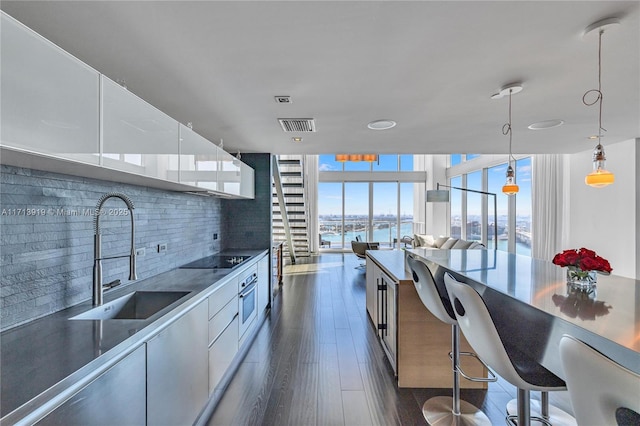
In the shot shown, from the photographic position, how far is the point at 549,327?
3.74ft

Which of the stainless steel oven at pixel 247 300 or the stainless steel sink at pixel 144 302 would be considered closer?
the stainless steel sink at pixel 144 302

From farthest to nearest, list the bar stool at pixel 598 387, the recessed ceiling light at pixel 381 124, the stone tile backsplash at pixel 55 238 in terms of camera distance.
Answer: the recessed ceiling light at pixel 381 124 < the stone tile backsplash at pixel 55 238 < the bar stool at pixel 598 387

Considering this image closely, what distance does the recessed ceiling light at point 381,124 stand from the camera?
313cm

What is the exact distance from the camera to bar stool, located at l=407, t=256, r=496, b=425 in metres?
1.90

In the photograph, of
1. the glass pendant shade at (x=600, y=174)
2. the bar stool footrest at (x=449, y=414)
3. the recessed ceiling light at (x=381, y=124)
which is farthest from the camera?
the recessed ceiling light at (x=381, y=124)

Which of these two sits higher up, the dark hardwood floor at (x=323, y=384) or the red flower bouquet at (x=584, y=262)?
the red flower bouquet at (x=584, y=262)

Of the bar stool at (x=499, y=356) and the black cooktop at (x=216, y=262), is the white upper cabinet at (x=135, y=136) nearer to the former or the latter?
the black cooktop at (x=216, y=262)

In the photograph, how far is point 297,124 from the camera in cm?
316

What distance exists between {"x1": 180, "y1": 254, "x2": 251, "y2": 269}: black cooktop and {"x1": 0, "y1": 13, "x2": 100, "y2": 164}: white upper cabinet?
6.07 ft

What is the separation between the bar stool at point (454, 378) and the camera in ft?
6.23

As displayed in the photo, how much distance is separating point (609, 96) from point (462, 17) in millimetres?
2069

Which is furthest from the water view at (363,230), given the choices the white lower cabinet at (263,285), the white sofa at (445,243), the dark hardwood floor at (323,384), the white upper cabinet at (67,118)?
the white upper cabinet at (67,118)

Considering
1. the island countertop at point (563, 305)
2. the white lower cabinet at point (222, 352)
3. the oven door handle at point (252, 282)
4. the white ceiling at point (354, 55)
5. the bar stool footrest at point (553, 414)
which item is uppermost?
the white ceiling at point (354, 55)

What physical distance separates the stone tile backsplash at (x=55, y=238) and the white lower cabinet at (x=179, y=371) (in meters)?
0.66
